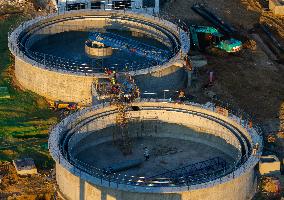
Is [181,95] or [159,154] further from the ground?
[181,95]

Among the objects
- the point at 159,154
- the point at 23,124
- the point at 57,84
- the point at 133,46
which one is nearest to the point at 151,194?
the point at 159,154

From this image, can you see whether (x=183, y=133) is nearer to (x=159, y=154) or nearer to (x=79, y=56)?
(x=159, y=154)

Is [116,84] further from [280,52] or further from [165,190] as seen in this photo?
[280,52]

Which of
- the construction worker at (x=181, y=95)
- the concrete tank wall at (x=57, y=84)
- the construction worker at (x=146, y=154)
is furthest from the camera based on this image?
the concrete tank wall at (x=57, y=84)

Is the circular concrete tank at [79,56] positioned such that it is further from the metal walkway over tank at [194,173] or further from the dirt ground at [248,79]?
the metal walkway over tank at [194,173]

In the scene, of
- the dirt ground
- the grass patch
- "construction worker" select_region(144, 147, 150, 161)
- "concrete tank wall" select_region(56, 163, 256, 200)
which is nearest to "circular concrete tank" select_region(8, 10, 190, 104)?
the grass patch

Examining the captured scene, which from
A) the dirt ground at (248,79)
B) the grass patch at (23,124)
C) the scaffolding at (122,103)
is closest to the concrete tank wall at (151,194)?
the grass patch at (23,124)

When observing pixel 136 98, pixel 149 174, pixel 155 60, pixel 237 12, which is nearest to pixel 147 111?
pixel 136 98
